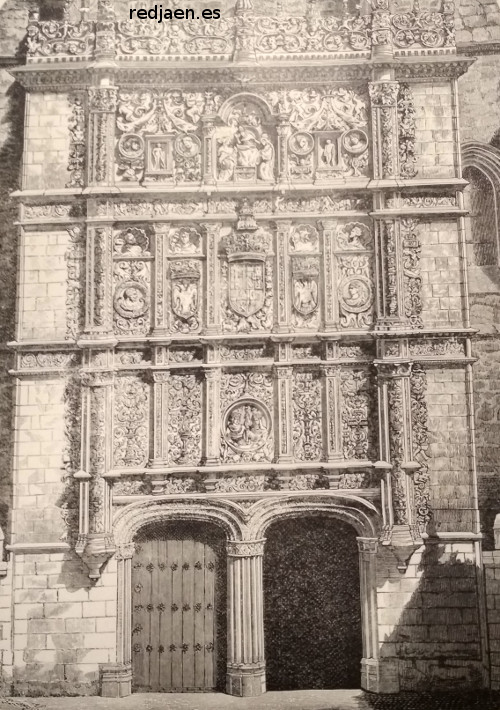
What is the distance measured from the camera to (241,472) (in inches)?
366

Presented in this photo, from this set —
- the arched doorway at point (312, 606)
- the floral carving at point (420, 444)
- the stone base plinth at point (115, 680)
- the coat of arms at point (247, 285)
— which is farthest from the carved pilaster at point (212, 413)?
the stone base plinth at point (115, 680)

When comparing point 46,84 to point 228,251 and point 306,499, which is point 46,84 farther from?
point 306,499

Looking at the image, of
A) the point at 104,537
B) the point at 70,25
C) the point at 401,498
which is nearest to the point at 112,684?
the point at 104,537

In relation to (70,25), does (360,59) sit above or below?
below

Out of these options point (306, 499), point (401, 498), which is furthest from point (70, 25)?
point (401, 498)

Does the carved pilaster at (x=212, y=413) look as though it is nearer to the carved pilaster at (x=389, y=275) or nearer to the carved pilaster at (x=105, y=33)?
the carved pilaster at (x=389, y=275)

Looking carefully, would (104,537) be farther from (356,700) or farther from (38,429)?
(356,700)

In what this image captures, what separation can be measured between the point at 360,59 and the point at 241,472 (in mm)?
5730

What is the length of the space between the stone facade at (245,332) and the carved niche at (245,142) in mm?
31

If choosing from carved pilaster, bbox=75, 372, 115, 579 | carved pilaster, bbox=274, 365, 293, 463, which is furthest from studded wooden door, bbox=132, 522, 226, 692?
carved pilaster, bbox=274, 365, 293, 463

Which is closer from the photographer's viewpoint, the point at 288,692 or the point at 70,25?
Answer: the point at 288,692

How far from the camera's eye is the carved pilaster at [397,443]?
29.9 ft

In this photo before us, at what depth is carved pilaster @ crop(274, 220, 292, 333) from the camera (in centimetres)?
945

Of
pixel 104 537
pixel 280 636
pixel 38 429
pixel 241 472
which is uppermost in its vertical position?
pixel 38 429
